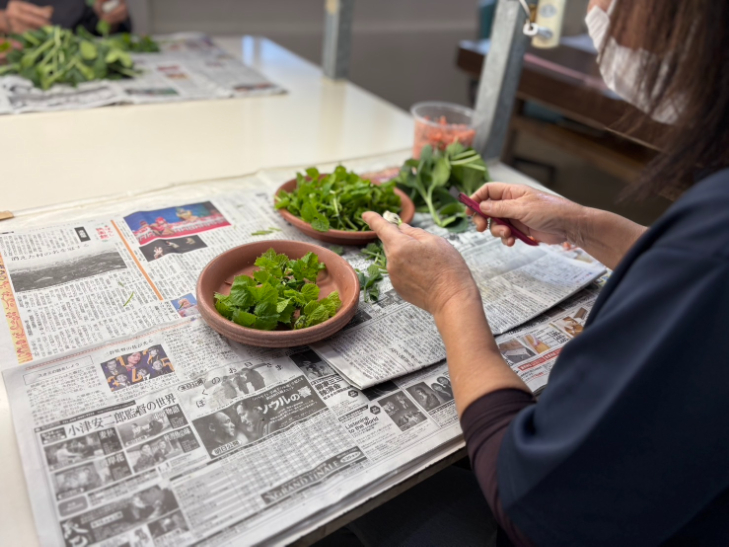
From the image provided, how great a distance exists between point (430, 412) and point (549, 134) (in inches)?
82.3

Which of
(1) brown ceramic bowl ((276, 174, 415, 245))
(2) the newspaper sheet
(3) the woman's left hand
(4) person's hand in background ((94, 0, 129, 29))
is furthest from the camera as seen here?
(4) person's hand in background ((94, 0, 129, 29))

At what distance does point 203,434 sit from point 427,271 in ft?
1.25

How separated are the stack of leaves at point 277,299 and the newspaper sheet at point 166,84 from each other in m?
1.05

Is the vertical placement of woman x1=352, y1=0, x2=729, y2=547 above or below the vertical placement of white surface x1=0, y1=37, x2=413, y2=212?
above

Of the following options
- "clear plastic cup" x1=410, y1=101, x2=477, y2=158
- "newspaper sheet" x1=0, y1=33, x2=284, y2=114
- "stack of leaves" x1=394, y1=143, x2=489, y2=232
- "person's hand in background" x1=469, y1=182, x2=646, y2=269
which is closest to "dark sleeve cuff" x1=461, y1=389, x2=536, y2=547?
"person's hand in background" x1=469, y1=182, x2=646, y2=269

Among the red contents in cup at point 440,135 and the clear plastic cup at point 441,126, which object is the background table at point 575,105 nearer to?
the clear plastic cup at point 441,126

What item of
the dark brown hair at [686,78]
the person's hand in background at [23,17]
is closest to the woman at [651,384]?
the dark brown hair at [686,78]

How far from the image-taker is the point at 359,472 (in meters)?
0.70

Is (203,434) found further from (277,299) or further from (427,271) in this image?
(427,271)

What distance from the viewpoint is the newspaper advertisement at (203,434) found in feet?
2.04

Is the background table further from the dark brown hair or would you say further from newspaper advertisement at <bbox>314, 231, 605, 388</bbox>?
the dark brown hair

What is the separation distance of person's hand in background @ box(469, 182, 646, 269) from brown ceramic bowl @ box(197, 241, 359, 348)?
0.32m

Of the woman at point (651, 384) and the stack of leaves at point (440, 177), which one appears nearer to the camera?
the woman at point (651, 384)

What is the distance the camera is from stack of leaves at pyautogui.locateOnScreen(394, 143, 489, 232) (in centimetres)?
131
